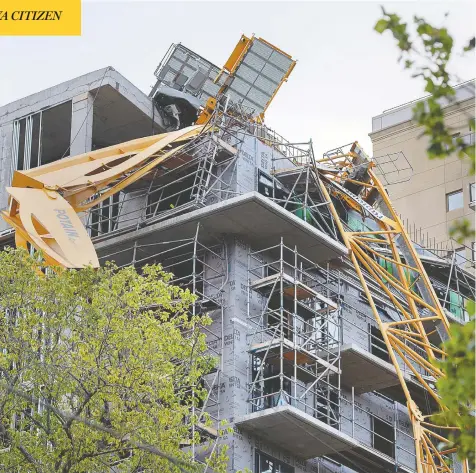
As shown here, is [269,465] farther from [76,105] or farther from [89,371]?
[76,105]

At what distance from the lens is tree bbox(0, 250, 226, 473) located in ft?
113

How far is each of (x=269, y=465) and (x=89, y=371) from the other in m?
10.8

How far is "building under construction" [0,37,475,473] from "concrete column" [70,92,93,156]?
0.05 metres

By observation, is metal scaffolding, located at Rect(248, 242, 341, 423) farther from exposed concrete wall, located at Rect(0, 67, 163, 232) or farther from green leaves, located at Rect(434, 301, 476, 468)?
green leaves, located at Rect(434, 301, 476, 468)

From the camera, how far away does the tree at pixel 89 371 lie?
Answer: 34.3 m

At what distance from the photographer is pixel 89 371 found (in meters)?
35.2

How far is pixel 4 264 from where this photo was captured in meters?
37.2

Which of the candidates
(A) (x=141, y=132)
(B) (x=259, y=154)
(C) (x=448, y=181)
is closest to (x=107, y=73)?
(A) (x=141, y=132)

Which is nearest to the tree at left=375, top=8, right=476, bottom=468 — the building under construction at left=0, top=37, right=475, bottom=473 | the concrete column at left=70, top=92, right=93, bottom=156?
the building under construction at left=0, top=37, right=475, bottom=473

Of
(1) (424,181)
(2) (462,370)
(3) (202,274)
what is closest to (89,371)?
(3) (202,274)

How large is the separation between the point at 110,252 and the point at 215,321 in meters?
5.09

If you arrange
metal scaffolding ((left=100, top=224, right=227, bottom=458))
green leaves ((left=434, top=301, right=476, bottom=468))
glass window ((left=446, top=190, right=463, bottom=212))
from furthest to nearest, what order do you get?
glass window ((left=446, top=190, right=463, bottom=212)), metal scaffolding ((left=100, top=224, right=227, bottom=458)), green leaves ((left=434, top=301, right=476, bottom=468))

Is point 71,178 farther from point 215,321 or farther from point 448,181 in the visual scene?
point 448,181

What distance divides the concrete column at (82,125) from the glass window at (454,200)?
30.7 m
